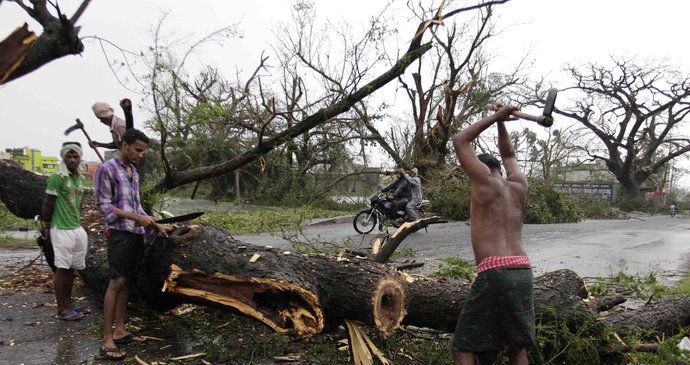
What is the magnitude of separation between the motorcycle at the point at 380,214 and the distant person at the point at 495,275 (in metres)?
7.90

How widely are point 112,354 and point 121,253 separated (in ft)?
2.22

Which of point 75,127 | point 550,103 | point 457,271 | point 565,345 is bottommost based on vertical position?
point 565,345

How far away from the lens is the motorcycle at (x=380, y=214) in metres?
10.8

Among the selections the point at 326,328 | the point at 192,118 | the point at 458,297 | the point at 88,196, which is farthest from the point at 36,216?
the point at 458,297

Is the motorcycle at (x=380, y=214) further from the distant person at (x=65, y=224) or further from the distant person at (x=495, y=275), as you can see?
the distant person at (x=495, y=275)

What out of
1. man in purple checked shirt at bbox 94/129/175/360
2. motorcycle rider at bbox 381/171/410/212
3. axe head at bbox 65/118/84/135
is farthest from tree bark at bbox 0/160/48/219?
motorcycle rider at bbox 381/171/410/212

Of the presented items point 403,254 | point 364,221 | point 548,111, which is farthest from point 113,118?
point 364,221

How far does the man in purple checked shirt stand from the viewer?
130 inches

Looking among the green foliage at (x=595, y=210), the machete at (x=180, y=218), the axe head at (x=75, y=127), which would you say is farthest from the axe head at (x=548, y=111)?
the green foliage at (x=595, y=210)

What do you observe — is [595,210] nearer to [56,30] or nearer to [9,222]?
[9,222]

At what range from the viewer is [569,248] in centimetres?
956

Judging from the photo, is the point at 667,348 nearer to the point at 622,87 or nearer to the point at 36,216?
the point at 36,216

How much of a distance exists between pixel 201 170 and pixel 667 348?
5730mm

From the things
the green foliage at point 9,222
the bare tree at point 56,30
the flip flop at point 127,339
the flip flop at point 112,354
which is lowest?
the flip flop at point 112,354
